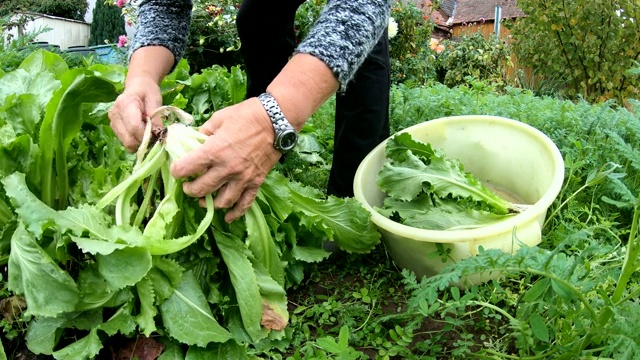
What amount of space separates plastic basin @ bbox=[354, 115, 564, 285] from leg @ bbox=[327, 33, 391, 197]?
0.28 ft

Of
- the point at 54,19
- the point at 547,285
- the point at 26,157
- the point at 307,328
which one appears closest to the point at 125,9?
the point at 26,157

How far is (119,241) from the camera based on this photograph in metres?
1.44

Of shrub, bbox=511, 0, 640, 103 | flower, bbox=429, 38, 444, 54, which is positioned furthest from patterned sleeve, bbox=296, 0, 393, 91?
flower, bbox=429, 38, 444, 54

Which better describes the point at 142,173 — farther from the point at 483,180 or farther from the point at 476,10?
the point at 476,10

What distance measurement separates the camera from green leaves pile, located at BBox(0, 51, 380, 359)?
1.43 metres

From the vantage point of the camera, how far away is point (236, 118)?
142 cm

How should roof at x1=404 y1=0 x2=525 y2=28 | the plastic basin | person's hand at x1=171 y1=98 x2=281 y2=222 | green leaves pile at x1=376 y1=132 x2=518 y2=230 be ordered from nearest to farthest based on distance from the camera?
1. person's hand at x1=171 y1=98 x2=281 y2=222
2. the plastic basin
3. green leaves pile at x1=376 y1=132 x2=518 y2=230
4. roof at x1=404 y1=0 x2=525 y2=28

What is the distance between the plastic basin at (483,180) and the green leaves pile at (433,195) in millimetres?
112

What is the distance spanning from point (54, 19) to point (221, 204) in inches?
588

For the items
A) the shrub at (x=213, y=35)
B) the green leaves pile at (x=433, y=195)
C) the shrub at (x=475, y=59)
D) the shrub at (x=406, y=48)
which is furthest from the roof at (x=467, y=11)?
the green leaves pile at (x=433, y=195)

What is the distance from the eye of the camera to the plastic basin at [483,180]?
179 cm

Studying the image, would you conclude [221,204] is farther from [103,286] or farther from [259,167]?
[103,286]

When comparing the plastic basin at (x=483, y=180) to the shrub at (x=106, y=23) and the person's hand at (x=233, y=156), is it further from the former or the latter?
the shrub at (x=106, y=23)

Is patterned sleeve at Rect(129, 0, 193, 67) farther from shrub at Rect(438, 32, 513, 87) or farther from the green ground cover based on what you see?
shrub at Rect(438, 32, 513, 87)
